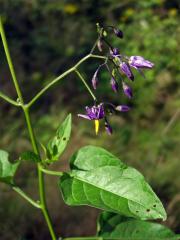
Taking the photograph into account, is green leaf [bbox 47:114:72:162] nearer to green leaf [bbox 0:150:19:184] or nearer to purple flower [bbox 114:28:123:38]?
green leaf [bbox 0:150:19:184]

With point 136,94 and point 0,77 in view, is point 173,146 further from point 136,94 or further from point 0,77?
point 0,77

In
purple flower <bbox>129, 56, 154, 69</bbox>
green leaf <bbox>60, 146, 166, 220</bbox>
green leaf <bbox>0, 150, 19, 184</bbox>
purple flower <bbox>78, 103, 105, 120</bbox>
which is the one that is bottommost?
green leaf <bbox>60, 146, 166, 220</bbox>

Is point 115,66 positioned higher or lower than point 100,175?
higher

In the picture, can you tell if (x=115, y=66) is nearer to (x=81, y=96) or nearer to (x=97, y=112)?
(x=97, y=112)

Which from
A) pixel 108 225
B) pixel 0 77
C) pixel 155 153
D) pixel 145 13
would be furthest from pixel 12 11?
pixel 108 225

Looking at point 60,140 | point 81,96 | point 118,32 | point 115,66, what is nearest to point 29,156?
point 60,140

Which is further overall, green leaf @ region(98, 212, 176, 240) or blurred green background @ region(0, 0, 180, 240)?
blurred green background @ region(0, 0, 180, 240)

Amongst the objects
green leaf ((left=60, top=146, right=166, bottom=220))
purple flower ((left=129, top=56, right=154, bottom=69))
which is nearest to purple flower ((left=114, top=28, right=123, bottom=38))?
purple flower ((left=129, top=56, right=154, bottom=69))
